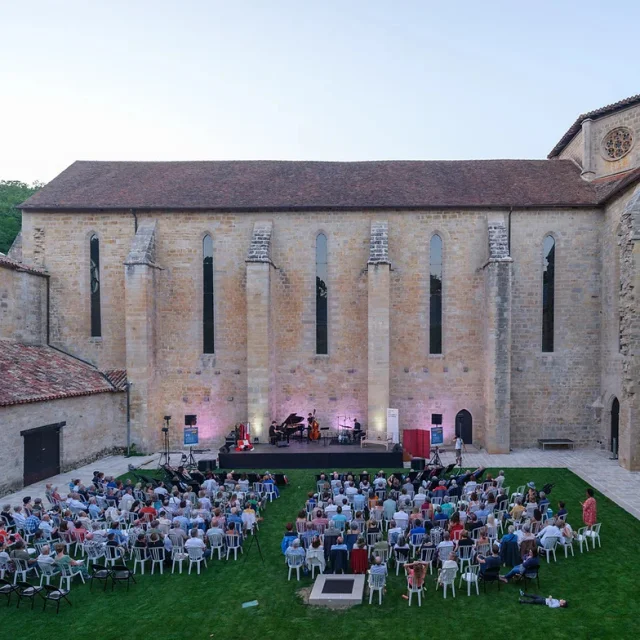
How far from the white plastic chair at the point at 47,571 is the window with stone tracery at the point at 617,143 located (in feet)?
93.2

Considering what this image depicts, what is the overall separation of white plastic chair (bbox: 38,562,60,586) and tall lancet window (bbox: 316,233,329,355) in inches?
615

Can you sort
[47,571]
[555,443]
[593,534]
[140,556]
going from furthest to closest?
[555,443] → [593,534] → [140,556] → [47,571]

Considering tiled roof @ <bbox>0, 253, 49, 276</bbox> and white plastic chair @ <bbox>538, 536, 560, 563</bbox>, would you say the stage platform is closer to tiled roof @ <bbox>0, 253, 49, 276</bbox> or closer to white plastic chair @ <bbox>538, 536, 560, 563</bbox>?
white plastic chair @ <bbox>538, 536, 560, 563</bbox>

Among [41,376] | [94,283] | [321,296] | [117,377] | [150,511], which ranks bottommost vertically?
[150,511]

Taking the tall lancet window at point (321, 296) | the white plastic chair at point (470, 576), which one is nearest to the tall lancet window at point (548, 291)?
the tall lancet window at point (321, 296)

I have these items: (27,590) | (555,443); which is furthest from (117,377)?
(555,443)

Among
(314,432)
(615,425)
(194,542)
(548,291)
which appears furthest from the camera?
(548,291)

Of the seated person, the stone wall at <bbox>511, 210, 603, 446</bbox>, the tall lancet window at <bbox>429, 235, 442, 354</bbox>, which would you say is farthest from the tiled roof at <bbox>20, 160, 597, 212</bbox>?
the seated person

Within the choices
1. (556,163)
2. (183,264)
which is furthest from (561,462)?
(183,264)

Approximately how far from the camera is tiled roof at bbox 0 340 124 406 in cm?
1873

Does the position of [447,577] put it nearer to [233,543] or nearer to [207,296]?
[233,543]

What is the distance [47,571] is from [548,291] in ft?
76.4

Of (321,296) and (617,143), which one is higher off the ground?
(617,143)

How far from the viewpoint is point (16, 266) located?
897 inches
